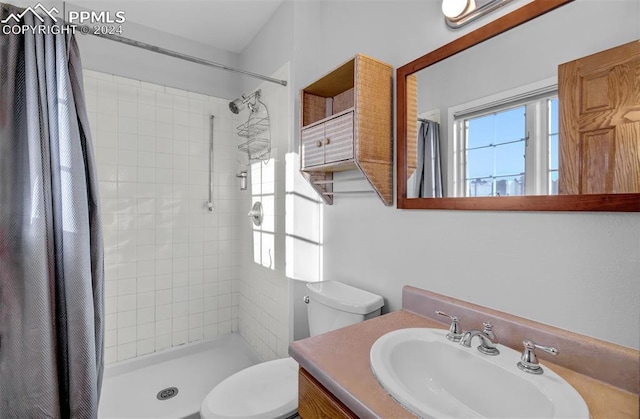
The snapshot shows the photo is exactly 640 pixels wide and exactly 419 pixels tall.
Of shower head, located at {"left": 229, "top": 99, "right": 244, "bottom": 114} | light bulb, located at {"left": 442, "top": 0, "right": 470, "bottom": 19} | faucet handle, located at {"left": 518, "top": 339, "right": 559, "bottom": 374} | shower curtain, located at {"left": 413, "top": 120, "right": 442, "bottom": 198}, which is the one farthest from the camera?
shower head, located at {"left": 229, "top": 99, "right": 244, "bottom": 114}

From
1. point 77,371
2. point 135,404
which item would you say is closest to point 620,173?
point 77,371

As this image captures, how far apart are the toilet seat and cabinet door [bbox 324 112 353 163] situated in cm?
105

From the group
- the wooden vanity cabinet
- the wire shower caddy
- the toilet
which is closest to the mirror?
the toilet

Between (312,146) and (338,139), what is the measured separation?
0.77 feet

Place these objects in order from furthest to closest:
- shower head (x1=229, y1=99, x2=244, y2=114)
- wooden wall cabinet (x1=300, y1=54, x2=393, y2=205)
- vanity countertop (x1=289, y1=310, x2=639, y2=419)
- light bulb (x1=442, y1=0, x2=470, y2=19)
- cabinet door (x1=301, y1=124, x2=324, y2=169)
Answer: shower head (x1=229, y1=99, x2=244, y2=114) → cabinet door (x1=301, y1=124, x2=324, y2=169) → wooden wall cabinet (x1=300, y1=54, x2=393, y2=205) → light bulb (x1=442, y1=0, x2=470, y2=19) → vanity countertop (x1=289, y1=310, x2=639, y2=419)

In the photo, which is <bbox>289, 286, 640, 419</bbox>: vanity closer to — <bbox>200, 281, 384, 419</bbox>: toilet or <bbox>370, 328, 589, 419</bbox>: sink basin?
<bbox>370, 328, 589, 419</bbox>: sink basin

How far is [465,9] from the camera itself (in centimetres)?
103

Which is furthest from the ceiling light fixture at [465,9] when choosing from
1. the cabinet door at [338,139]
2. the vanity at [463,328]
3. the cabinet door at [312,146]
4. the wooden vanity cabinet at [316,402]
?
the wooden vanity cabinet at [316,402]

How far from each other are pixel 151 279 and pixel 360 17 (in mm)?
2194

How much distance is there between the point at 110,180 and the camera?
6.77 feet

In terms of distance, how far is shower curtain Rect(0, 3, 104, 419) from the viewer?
120 centimetres

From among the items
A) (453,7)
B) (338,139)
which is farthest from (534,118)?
(338,139)

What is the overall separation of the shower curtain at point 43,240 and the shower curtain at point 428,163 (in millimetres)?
1435

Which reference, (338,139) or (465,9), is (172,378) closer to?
(338,139)
